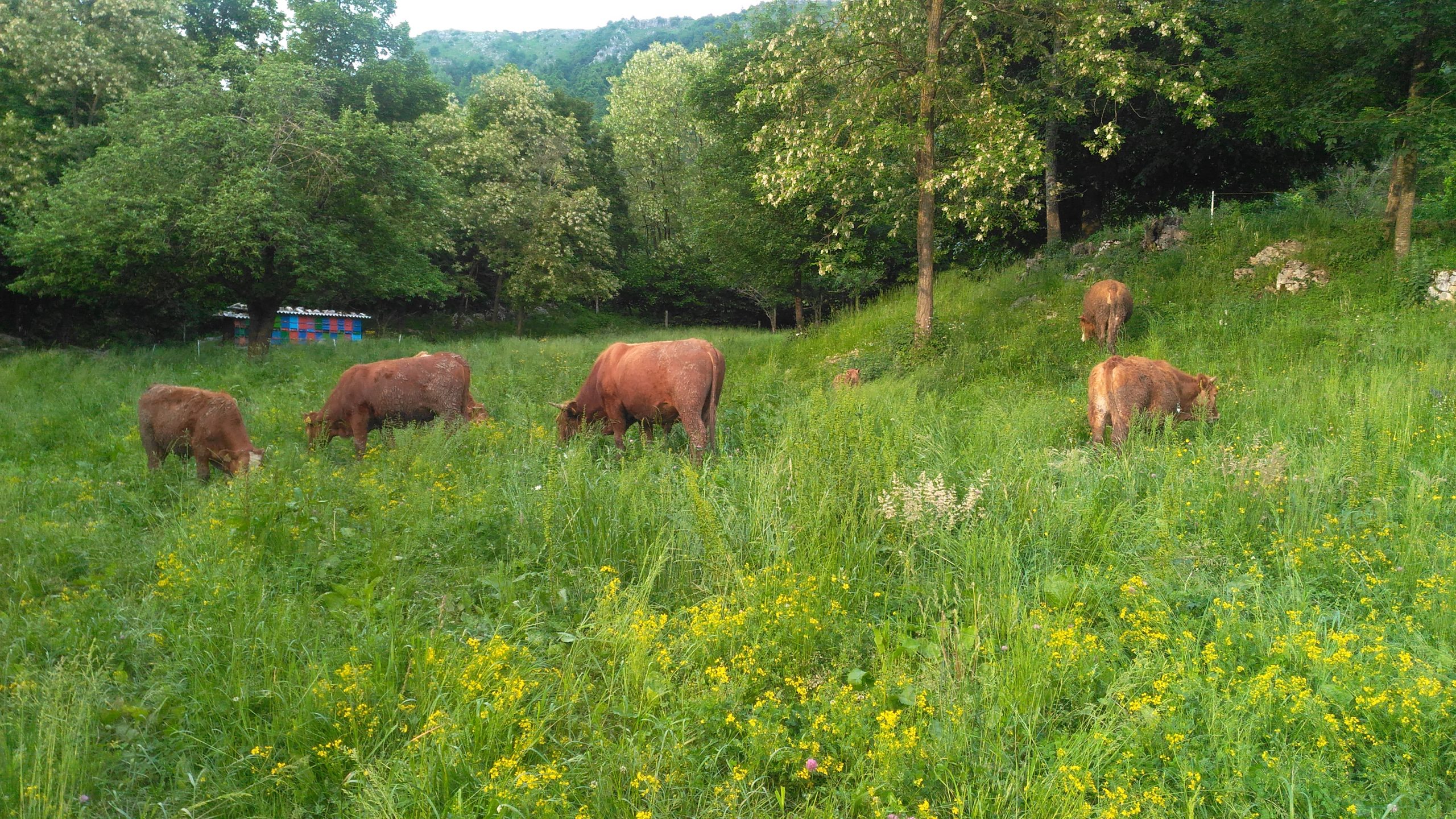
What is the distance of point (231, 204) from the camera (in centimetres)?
1628

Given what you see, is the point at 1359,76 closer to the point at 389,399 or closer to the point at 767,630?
the point at 767,630

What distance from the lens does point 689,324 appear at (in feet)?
140

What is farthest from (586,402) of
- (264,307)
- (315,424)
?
(264,307)

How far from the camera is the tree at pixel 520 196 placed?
3247cm

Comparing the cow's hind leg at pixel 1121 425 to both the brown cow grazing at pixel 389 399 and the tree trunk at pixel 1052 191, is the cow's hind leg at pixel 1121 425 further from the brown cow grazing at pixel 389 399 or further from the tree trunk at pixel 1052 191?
the tree trunk at pixel 1052 191

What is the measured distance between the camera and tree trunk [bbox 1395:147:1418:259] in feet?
41.1

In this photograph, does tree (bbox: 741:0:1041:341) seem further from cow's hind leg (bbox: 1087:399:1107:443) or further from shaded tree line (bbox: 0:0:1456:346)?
cow's hind leg (bbox: 1087:399:1107:443)

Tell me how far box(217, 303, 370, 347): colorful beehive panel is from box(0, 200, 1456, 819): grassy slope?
74.5 feet

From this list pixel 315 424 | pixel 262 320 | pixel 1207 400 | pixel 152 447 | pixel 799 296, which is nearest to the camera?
pixel 1207 400

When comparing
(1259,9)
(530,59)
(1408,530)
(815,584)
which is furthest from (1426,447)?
(530,59)

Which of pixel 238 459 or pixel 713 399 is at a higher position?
pixel 713 399

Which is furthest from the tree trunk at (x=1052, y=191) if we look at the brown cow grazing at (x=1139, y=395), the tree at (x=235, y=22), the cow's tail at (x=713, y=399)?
the tree at (x=235, y=22)

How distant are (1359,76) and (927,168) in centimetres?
683

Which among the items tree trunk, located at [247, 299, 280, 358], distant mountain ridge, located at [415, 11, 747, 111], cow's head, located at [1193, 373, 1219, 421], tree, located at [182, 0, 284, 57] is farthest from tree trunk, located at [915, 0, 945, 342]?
distant mountain ridge, located at [415, 11, 747, 111]
